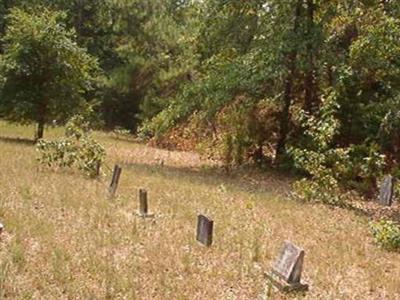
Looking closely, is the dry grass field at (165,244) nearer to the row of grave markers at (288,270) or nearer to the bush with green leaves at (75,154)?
the row of grave markers at (288,270)

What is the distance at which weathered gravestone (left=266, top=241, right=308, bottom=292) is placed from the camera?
7.50 m

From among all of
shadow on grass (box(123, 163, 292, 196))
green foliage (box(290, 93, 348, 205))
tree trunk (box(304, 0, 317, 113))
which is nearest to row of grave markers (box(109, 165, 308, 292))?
green foliage (box(290, 93, 348, 205))

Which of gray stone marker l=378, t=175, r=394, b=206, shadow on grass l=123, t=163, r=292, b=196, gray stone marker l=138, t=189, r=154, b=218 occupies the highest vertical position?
gray stone marker l=378, t=175, r=394, b=206

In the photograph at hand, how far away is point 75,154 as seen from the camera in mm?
16281

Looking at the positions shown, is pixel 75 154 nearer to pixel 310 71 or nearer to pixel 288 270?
pixel 310 71

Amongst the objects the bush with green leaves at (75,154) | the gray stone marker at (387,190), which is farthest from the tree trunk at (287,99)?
the bush with green leaves at (75,154)

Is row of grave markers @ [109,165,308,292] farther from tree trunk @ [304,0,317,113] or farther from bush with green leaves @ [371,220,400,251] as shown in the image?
tree trunk @ [304,0,317,113]

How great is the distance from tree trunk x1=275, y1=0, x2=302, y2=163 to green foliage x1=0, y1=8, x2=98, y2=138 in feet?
28.8

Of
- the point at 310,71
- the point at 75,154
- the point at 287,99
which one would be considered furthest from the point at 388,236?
the point at 287,99

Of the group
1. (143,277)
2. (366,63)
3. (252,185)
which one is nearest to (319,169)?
(252,185)

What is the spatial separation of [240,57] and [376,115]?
189 inches

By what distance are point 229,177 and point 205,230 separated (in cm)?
1048

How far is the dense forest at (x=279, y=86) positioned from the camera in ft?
51.6

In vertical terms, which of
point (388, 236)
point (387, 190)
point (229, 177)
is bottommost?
point (229, 177)
